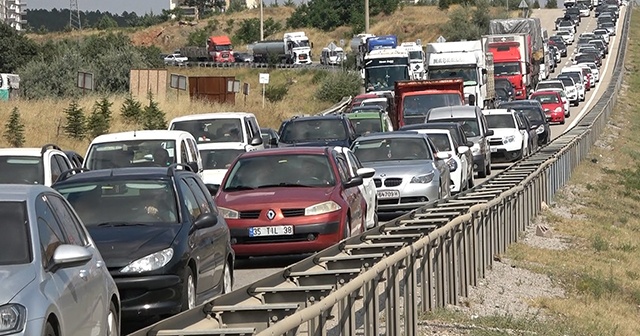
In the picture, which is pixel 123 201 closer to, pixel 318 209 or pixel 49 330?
pixel 318 209

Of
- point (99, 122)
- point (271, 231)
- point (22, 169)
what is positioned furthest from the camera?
point (99, 122)

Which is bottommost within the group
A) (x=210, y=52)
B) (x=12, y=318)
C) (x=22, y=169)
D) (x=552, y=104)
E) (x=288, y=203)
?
(x=210, y=52)

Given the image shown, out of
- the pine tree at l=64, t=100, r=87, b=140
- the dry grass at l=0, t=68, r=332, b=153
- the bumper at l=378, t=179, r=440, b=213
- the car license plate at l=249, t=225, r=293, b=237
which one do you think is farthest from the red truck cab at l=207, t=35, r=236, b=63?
the car license plate at l=249, t=225, r=293, b=237

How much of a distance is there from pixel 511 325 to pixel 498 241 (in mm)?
5794

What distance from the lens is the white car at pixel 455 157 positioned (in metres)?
28.3

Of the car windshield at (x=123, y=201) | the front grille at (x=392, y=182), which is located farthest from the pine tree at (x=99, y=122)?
the car windshield at (x=123, y=201)

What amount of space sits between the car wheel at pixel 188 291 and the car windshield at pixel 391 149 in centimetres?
1302

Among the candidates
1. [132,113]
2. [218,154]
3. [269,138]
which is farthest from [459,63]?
[218,154]

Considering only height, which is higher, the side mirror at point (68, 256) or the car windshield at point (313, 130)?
the side mirror at point (68, 256)

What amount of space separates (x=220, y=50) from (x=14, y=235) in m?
115

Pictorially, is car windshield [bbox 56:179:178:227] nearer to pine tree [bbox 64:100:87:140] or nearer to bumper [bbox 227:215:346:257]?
bumper [bbox 227:215:346:257]

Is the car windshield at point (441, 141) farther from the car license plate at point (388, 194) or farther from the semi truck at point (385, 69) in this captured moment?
the semi truck at point (385, 69)

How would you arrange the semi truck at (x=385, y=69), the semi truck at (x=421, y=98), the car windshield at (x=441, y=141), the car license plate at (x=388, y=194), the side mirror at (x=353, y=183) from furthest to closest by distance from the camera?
1. the semi truck at (x=385, y=69)
2. the semi truck at (x=421, y=98)
3. the car windshield at (x=441, y=141)
4. the car license plate at (x=388, y=194)
5. the side mirror at (x=353, y=183)

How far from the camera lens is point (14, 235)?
797 cm
